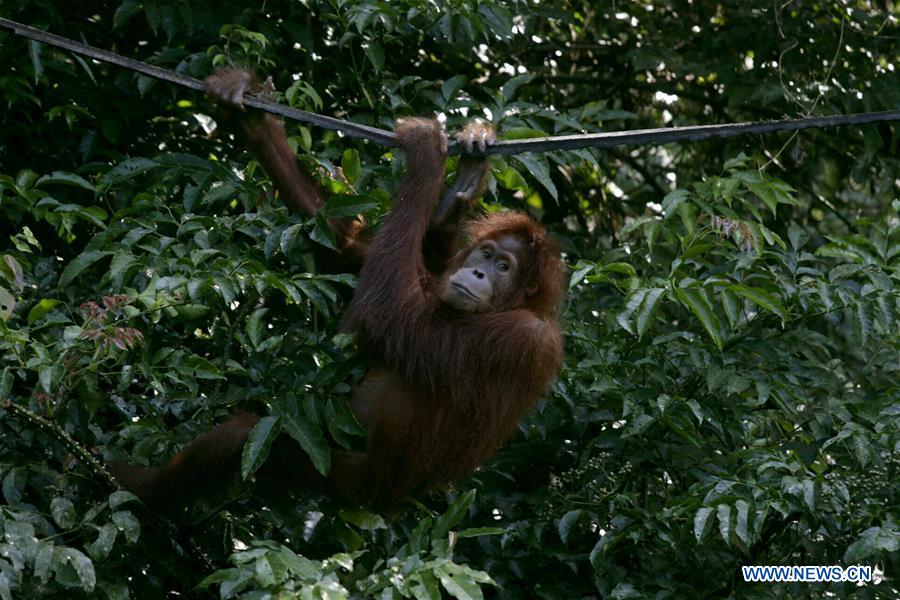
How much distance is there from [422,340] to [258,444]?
724mm

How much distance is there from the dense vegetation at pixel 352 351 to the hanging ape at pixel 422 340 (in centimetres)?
13

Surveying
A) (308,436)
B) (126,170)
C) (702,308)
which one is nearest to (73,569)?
(308,436)

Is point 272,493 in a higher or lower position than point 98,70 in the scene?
lower

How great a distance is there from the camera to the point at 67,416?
4.34 m

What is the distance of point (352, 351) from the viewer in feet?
15.7

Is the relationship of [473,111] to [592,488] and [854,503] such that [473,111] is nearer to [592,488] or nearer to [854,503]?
[592,488]

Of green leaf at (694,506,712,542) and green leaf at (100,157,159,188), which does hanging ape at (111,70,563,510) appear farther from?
green leaf at (694,506,712,542)

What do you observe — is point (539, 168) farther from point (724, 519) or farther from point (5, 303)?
point (5, 303)

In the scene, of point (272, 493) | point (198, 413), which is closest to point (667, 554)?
point (272, 493)

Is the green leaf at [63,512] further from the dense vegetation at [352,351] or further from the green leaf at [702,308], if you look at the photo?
the green leaf at [702,308]

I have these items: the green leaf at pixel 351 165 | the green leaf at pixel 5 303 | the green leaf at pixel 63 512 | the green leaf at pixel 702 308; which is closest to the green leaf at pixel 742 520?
the green leaf at pixel 702 308

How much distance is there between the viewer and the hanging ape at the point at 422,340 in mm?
4367

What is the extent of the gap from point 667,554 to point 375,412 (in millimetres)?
1242

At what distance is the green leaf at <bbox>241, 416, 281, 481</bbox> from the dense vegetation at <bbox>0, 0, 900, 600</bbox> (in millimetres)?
12
